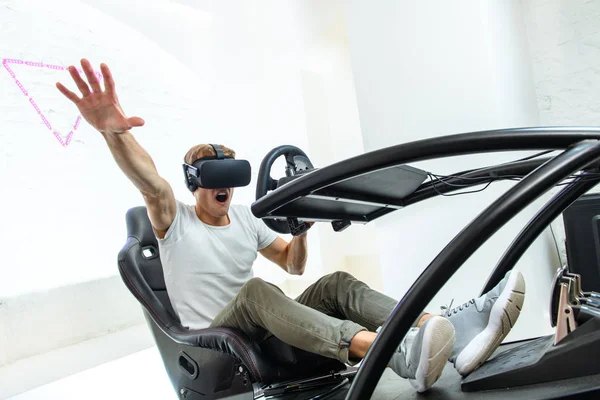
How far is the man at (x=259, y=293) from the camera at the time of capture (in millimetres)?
1019

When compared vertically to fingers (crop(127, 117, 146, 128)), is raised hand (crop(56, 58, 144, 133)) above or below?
above

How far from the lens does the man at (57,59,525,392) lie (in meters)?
1.02

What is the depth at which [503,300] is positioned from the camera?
3.38ft

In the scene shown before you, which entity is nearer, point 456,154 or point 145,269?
point 456,154

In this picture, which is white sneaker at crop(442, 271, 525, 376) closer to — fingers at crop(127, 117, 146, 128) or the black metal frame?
the black metal frame

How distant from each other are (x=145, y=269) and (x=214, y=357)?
1.62 ft

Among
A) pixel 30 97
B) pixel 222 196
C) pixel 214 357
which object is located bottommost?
pixel 214 357

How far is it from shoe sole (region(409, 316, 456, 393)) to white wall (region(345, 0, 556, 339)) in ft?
4.71

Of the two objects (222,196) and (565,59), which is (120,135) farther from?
(565,59)

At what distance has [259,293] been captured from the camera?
135 cm

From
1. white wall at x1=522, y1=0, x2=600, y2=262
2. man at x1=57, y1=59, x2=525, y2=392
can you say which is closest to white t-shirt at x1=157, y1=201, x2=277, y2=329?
man at x1=57, y1=59, x2=525, y2=392

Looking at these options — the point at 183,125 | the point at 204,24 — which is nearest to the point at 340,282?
the point at 183,125

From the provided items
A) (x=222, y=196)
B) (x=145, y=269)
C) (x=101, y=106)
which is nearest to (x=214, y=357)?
(x=145, y=269)

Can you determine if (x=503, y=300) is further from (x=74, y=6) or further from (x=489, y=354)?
(x=74, y=6)
